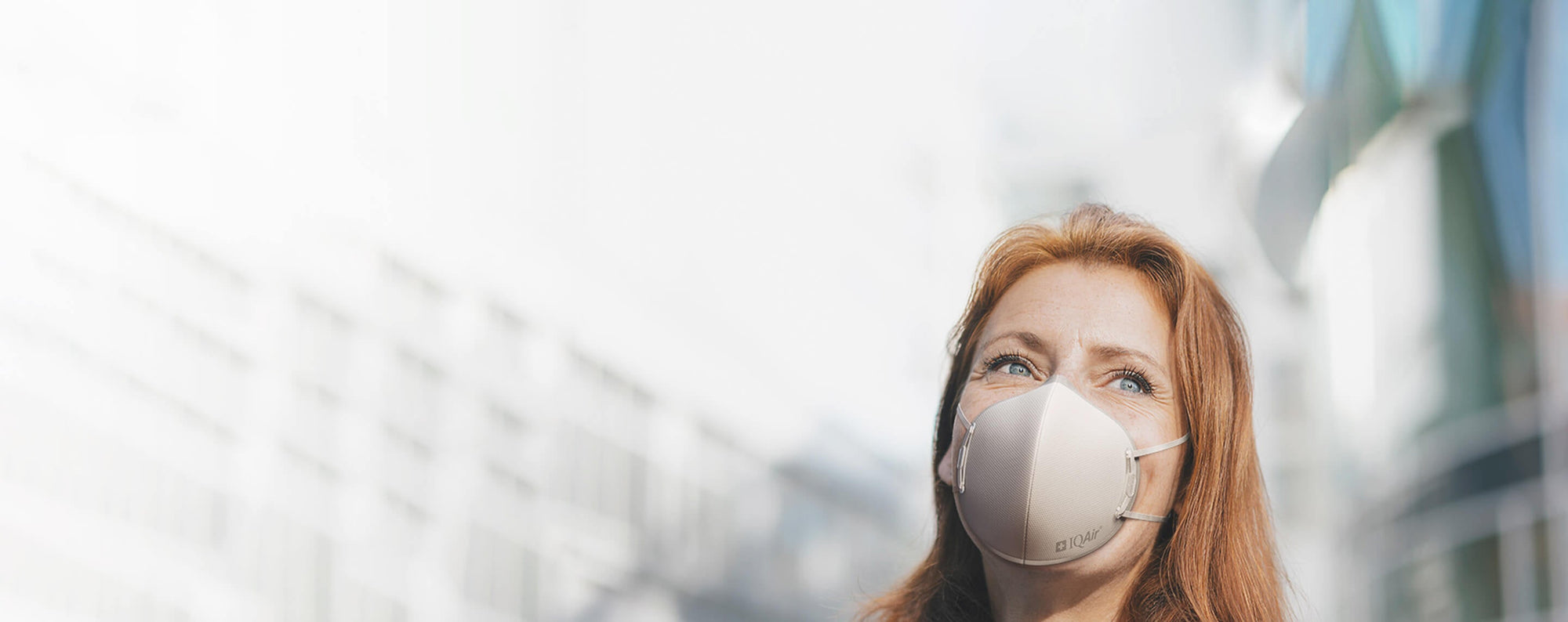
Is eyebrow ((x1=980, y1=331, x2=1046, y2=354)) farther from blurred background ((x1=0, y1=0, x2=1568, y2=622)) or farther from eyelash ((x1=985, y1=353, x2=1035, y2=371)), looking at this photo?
blurred background ((x1=0, y1=0, x2=1568, y2=622))

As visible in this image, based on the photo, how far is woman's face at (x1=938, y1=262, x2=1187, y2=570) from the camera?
4.02 ft

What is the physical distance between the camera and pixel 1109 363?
1232 mm

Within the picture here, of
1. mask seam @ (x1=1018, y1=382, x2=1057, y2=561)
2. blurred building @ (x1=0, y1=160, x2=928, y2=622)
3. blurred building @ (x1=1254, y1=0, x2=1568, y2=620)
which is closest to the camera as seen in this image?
mask seam @ (x1=1018, y1=382, x2=1057, y2=561)

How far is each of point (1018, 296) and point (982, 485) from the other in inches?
8.4

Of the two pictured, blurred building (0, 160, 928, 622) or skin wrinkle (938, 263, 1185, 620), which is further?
blurred building (0, 160, 928, 622)

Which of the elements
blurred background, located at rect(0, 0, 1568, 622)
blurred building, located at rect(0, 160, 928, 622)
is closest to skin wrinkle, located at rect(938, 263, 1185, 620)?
blurred background, located at rect(0, 0, 1568, 622)

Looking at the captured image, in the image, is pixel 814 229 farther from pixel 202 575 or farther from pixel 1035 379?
pixel 1035 379

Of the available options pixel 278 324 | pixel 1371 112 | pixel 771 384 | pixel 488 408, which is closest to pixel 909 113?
pixel 771 384

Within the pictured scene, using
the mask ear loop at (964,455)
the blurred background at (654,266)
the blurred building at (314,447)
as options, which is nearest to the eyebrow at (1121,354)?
the mask ear loop at (964,455)

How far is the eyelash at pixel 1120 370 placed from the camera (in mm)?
1238

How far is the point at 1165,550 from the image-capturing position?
4.07ft

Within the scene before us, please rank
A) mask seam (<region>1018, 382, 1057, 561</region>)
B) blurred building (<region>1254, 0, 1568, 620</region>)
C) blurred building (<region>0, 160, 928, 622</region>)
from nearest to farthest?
mask seam (<region>1018, 382, 1057, 561</region>) < blurred building (<region>0, 160, 928, 622</region>) < blurred building (<region>1254, 0, 1568, 620</region>)

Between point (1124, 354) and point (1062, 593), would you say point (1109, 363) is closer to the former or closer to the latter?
point (1124, 354)

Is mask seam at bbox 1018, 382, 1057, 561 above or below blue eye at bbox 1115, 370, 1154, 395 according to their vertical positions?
below
